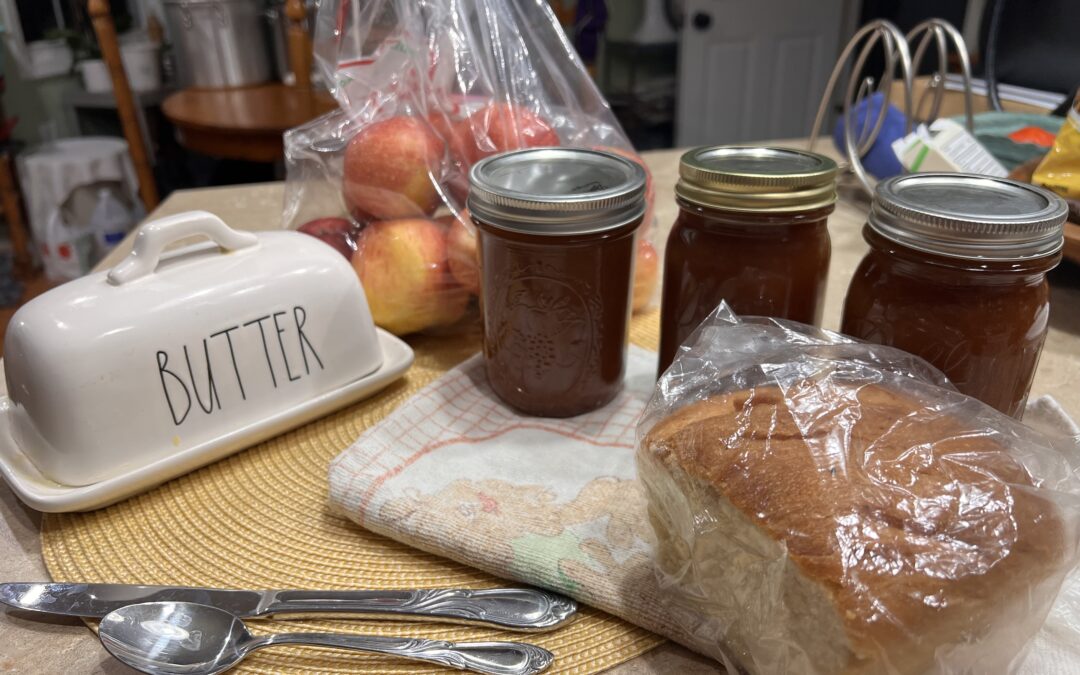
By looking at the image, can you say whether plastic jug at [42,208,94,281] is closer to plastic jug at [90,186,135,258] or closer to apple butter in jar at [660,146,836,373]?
plastic jug at [90,186,135,258]

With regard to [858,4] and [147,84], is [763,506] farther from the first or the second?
[858,4]

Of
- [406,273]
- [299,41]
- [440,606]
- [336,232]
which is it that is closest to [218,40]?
[299,41]

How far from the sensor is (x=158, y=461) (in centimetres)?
59

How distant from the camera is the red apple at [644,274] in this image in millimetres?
851

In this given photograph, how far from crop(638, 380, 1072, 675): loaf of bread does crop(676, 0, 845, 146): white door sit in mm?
2846

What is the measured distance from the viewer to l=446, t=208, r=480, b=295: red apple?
773 mm

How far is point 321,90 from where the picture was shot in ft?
7.88

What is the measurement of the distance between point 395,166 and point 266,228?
40cm

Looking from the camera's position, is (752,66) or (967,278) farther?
(752,66)

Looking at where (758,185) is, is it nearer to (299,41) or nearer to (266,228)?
(266,228)

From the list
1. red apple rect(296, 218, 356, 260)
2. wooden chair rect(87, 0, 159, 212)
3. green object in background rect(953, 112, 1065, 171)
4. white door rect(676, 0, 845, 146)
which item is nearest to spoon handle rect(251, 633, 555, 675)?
red apple rect(296, 218, 356, 260)

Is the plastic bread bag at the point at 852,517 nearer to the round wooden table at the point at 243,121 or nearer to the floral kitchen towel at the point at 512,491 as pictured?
the floral kitchen towel at the point at 512,491

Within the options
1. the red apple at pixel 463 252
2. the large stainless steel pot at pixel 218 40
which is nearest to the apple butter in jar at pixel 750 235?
the red apple at pixel 463 252

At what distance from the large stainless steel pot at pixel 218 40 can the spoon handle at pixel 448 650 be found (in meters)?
2.48
